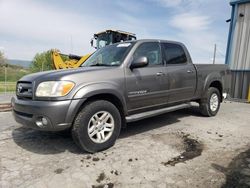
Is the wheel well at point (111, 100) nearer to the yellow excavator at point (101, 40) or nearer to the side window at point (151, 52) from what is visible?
the side window at point (151, 52)

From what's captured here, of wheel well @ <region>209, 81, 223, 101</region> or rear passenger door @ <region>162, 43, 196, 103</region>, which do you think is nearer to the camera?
rear passenger door @ <region>162, 43, 196, 103</region>

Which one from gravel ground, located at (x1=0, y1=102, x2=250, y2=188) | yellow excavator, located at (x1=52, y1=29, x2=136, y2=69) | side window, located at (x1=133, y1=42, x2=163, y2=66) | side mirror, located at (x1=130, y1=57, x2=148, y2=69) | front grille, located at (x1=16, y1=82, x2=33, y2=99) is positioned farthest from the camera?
yellow excavator, located at (x1=52, y1=29, x2=136, y2=69)

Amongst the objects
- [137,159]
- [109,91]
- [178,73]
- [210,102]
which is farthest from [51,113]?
[210,102]

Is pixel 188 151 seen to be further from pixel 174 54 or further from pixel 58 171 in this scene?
pixel 174 54

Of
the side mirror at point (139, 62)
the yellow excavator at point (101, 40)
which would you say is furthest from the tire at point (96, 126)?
the yellow excavator at point (101, 40)

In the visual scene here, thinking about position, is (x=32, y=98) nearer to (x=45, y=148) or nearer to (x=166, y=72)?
(x=45, y=148)

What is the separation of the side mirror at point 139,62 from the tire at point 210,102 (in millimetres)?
2652

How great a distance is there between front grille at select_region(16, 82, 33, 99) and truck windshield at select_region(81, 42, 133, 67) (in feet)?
4.57

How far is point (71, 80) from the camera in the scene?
334 cm

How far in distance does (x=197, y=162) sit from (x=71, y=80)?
2206mm

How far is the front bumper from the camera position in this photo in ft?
10.5

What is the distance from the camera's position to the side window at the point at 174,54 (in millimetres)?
4962

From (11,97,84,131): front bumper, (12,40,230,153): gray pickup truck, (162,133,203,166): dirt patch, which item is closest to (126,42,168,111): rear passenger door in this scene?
(12,40,230,153): gray pickup truck

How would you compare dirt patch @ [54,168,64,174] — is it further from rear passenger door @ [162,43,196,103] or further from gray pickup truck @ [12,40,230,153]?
rear passenger door @ [162,43,196,103]
